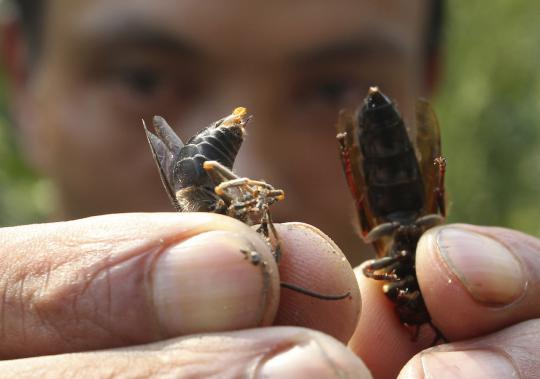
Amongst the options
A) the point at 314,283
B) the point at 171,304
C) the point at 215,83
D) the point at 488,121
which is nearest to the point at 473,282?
the point at 314,283

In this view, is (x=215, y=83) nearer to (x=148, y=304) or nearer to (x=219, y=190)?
(x=219, y=190)

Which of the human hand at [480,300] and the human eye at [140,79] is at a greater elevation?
the human eye at [140,79]

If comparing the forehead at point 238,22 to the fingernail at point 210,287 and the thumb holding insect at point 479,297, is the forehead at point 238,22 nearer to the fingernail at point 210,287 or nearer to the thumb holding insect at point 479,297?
the thumb holding insect at point 479,297

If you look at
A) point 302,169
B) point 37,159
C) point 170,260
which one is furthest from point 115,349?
point 37,159

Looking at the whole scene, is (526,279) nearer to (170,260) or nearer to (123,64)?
(170,260)

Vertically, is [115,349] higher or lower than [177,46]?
lower

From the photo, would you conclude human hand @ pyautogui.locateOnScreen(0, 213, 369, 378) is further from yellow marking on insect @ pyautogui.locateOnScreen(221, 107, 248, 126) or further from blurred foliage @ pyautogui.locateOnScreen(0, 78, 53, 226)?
blurred foliage @ pyautogui.locateOnScreen(0, 78, 53, 226)

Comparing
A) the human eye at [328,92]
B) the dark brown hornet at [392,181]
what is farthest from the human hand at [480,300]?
the human eye at [328,92]
